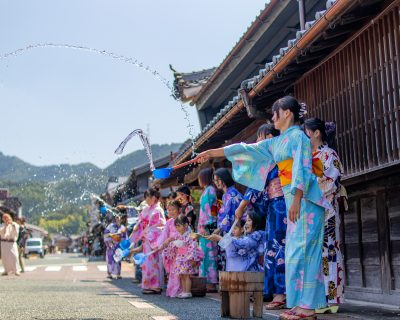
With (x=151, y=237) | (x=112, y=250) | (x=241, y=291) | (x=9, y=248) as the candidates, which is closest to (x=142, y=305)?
(x=241, y=291)

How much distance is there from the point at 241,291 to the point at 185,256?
3.52 meters

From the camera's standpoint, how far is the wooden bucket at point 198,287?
9570 millimetres

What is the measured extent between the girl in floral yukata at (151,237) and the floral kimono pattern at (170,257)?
1.77 feet

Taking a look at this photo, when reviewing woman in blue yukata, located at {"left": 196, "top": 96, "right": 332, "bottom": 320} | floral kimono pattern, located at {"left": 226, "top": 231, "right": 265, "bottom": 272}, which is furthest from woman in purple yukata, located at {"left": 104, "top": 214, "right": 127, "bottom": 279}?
woman in blue yukata, located at {"left": 196, "top": 96, "right": 332, "bottom": 320}

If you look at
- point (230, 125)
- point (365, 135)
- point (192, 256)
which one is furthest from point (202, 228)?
point (365, 135)

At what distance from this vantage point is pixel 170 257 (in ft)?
33.8

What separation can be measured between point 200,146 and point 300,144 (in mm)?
8568

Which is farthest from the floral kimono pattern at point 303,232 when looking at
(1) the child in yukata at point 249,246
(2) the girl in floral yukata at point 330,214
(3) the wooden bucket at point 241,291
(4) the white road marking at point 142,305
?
(4) the white road marking at point 142,305

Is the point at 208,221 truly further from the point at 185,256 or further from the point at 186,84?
the point at 186,84

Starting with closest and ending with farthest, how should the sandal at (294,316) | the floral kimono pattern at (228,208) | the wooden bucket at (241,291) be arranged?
the sandal at (294,316), the wooden bucket at (241,291), the floral kimono pattern at (228,208)

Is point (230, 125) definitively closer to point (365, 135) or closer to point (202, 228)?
point (202, 228)

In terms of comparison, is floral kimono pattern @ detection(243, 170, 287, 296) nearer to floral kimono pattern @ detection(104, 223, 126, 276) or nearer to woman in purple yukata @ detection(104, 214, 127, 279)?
woman in purple yukata @ detection(104, 214, 127, 279)

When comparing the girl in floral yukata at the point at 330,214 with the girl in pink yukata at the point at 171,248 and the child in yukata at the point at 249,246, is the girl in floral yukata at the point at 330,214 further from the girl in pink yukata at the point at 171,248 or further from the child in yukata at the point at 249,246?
the girl in pink yukata at the point at 171,248

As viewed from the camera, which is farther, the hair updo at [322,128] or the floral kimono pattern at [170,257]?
the floral kimono pattern at [170,257]
